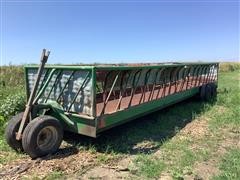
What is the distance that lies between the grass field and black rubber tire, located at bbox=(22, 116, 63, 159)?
0.47ft

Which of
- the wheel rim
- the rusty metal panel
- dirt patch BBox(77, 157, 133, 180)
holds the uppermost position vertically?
the rusty metal panel

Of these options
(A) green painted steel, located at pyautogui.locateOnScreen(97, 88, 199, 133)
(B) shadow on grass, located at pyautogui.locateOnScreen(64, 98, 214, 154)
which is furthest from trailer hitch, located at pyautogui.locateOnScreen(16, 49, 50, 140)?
(A) green painted steel, located at pyautogui.locateOnScreen(97, 88, 199, 133)

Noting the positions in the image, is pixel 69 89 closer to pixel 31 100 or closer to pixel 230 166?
pixel 31 100

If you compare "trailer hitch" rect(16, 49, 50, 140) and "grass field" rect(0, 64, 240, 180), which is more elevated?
"trailer hitch" rect(16, 49, 50, 140)

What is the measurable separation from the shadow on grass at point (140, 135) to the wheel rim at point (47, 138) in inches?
22.9

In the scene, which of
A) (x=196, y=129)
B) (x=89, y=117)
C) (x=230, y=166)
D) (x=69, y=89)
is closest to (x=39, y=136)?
(x=89, y=117)

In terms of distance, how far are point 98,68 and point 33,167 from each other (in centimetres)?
186

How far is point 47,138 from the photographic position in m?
5.07

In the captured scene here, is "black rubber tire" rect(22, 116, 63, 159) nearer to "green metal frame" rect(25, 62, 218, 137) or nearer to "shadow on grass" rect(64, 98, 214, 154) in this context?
"green metal frame" rect(25, 62, 218, 137)

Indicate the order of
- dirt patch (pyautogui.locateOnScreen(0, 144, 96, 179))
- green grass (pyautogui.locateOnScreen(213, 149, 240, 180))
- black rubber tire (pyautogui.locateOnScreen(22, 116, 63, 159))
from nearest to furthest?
1. green grass (pyautogui.locateOnScreen(213, 149, 240, 180))
2. dirt patch (pyautogui.locateOnScreen(0, 144, 96, 179))
3. black rubber tire (pyautogui.locateOnScreen(22, 116, 63, 159))

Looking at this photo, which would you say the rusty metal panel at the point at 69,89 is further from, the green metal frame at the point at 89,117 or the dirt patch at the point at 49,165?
the dirt patch at the point at 49,165

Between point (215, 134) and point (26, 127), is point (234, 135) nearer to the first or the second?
point (215, 134)

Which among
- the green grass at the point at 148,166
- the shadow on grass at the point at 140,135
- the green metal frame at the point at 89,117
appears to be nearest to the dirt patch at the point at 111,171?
the green grass at the point at 148,166

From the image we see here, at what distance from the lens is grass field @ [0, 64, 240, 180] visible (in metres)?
4.43
